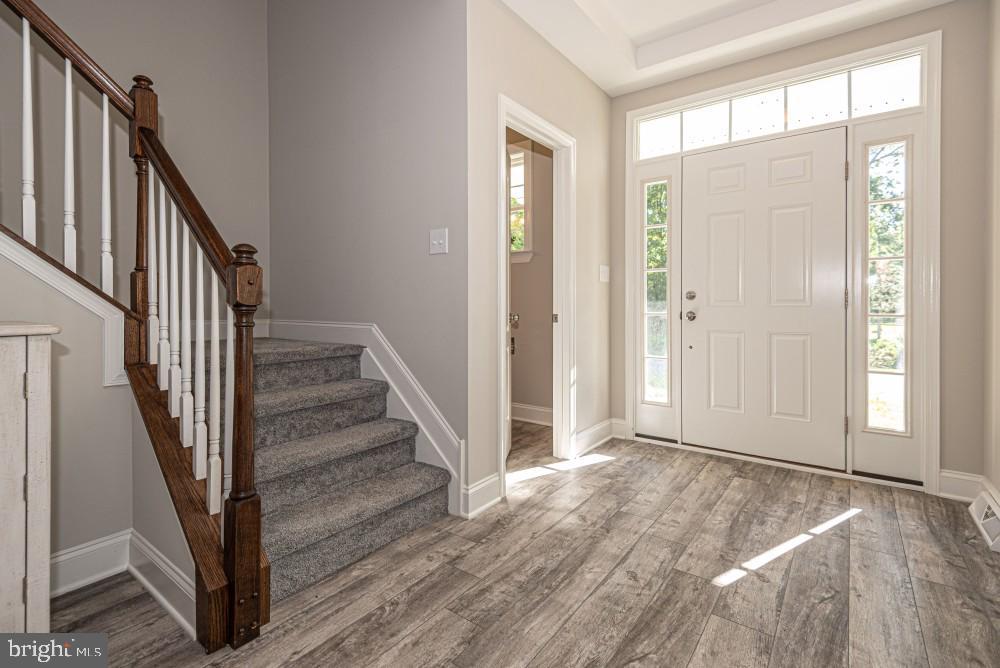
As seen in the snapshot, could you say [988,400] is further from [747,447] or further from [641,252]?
[641,252]

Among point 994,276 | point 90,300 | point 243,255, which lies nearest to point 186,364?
point 243,255

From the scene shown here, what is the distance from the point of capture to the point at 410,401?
258 centimetres

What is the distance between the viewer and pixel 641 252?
3.66 m

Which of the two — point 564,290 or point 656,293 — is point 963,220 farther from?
point 564,290

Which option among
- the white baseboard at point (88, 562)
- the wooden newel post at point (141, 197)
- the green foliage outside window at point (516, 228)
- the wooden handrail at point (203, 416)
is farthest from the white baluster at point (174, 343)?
the green foliage outside window at point (516, 228)

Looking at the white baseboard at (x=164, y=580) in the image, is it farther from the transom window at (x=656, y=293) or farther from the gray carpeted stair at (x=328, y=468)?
the transom window at (x=656, y=293)

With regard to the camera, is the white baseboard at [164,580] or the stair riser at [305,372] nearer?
the white baseboard at [164,580]

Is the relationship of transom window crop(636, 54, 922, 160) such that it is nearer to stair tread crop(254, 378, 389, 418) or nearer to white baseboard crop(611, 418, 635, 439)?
white baseboard crop(611, 418, 635, 439)

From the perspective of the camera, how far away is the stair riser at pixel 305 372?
235 cm

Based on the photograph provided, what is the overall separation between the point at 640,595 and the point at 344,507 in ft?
3.89

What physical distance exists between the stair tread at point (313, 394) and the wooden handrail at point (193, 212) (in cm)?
78

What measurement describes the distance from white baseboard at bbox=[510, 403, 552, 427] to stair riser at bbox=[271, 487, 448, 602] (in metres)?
1.92

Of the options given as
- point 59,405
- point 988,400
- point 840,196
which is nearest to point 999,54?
point 840,196

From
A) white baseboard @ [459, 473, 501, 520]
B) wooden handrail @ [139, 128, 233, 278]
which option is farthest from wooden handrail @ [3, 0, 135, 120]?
white baseboard @ [459, 473, 501, 520]
